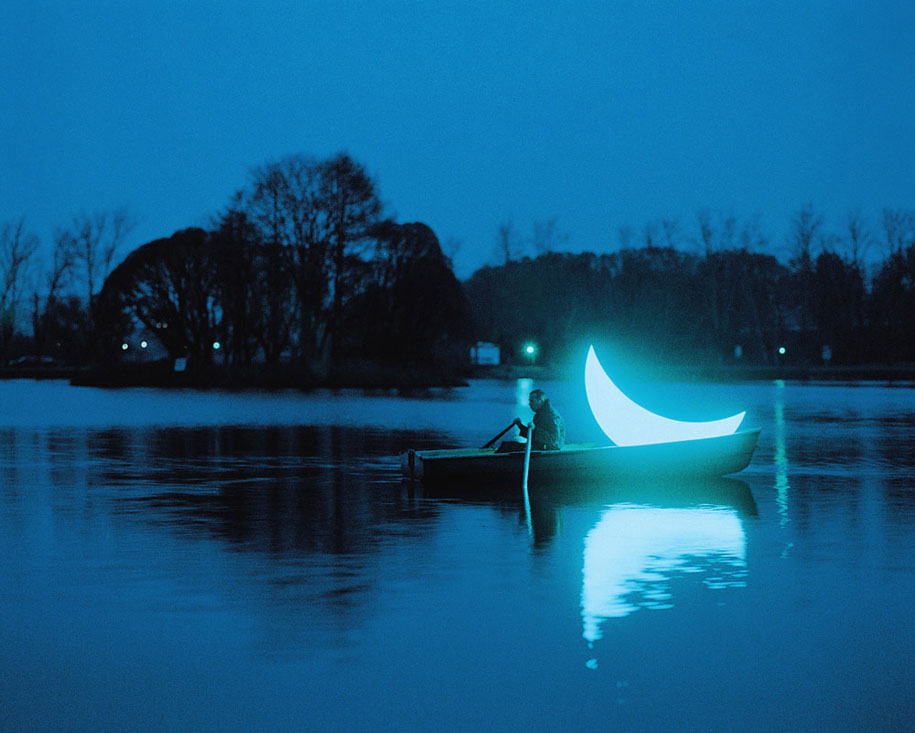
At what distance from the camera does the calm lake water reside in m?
8.05

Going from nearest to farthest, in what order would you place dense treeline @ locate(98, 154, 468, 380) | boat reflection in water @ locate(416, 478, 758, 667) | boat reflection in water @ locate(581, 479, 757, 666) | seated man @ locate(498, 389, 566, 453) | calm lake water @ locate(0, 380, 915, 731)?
calm lake water @ locate(0, 380, 915, 731) → boat reflection in water @ locate(581, 479, 757, 666) → boat reflection in water @ locate(416, 478, 758, 667) → seated man @ locate(498, 389, 566, 453) → dense treeline @ locate(98, 154, 468, 380)

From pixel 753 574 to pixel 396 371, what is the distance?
76.8 m

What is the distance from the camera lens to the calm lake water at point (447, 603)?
8.05 meters

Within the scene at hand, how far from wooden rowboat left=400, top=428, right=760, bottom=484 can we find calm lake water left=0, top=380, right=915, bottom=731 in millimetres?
434

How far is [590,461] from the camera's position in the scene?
73.4ft

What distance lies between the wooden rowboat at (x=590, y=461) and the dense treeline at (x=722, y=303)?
9812 cm

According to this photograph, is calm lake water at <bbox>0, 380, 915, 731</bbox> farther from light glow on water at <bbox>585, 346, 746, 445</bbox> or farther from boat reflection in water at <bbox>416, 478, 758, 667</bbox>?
light glow on water at <bbox>585, 346, 746, 445</bbox>

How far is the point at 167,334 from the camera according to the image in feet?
306

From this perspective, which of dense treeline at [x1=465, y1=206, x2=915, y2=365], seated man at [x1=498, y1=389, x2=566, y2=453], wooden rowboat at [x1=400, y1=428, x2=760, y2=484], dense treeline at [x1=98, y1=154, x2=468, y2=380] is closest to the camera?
wooden rowboat at [x1=400, y1=428, x2=760, y2=484]

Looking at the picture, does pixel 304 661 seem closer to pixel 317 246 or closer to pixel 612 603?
pixel 612 603

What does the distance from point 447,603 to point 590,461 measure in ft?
36.3

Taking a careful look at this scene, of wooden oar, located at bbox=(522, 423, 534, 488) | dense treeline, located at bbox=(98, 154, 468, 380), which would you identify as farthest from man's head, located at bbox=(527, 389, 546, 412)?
dense treeline, located at bbox=(98, 154, 468, 380)

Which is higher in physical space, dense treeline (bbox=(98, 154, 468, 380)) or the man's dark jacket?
dense treeline (bbox=(98, 154, 468, 380))

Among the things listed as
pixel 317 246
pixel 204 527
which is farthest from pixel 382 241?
pixel 204 527
